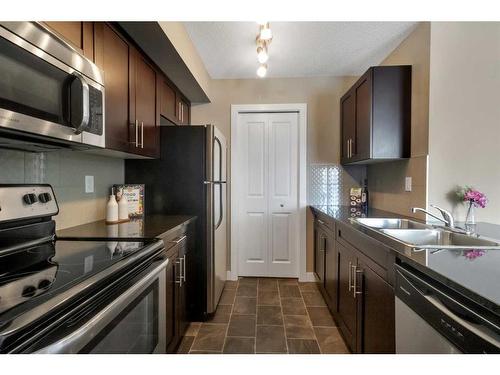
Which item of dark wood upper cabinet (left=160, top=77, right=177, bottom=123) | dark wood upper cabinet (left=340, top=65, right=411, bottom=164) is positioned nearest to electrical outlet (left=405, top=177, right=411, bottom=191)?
dark wood upper cabinet (left=340, top=65, right=411, bottom=164)

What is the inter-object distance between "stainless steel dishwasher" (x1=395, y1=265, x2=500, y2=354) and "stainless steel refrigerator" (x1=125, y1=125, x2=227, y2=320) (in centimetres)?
148

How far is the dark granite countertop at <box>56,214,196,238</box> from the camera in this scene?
1386 millimetres

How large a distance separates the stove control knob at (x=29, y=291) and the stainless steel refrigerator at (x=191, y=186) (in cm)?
145

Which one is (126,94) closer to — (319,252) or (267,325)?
(267,325)

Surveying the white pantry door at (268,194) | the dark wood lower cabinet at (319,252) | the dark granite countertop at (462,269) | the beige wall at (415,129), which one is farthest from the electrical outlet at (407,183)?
the white pantry door at (268,194)

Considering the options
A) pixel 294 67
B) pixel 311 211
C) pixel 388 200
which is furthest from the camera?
pixel 311 211

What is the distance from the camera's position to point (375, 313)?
52.7 inches

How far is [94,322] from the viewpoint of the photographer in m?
0.71

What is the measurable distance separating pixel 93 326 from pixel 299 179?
262 centimetres

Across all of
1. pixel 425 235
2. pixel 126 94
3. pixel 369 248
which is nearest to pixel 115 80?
pixel 126 94

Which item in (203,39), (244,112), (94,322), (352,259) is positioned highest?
(203,39)
